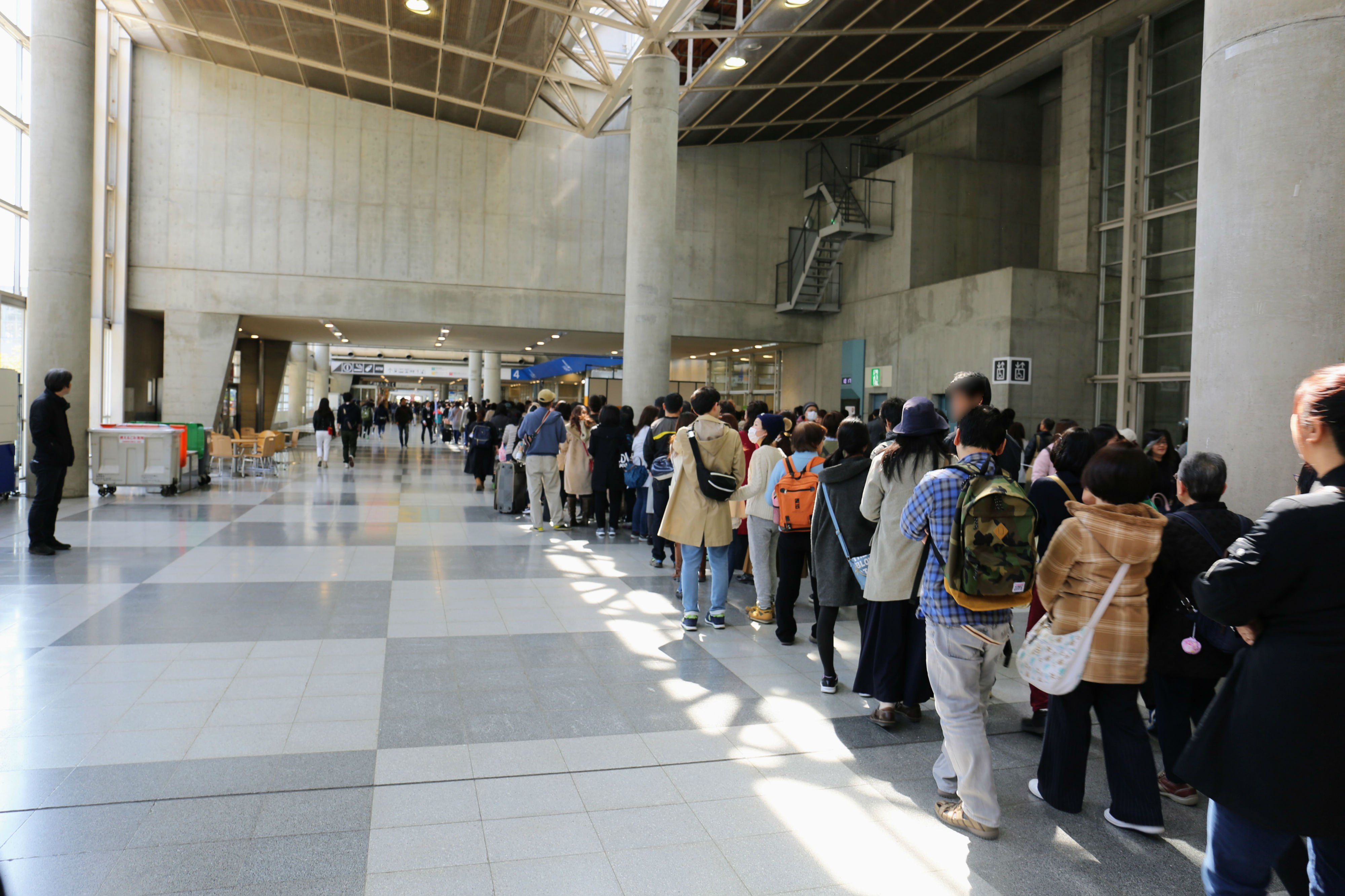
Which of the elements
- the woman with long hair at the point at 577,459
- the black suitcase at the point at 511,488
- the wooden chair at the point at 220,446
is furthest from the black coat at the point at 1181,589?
the wooden chair at the point at 220,446

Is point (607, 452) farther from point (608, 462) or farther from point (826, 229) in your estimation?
point (826, 229)

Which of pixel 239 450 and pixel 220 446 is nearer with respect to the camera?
pixel 220 446

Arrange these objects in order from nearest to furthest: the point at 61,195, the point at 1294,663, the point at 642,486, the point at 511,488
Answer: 1. the point at 1294,663
2. the point at 642,486
3. the point at 61,195
4. the point at 511,488

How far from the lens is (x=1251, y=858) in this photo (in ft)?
7.58

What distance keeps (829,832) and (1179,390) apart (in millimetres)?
15763

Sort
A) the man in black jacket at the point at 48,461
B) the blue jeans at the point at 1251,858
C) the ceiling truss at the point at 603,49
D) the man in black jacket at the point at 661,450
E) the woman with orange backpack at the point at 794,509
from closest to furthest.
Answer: the blue jeans at the point at 1251,858
the woman with orange backpack at the point at 794,509
the man in black jacket at the point at 661,450
the man in black jacket at the point at 48,461
the ceiling truss at the point at 603,49

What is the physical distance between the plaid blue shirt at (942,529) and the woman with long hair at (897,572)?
0.57 metres

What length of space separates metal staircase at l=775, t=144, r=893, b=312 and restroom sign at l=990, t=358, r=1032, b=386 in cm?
721

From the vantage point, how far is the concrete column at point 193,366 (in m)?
20.7

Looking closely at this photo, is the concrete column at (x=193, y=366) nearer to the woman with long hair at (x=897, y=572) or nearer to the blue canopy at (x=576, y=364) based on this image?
the blue canopy at (x=576, y=364)

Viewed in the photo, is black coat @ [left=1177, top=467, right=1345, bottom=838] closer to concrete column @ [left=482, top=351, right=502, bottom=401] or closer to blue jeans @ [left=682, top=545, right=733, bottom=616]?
blue jeans @ [left=682, top=545, right=733, bottom=616]

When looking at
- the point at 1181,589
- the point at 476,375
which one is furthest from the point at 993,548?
the point at 476,375

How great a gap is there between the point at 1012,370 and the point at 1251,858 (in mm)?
14125

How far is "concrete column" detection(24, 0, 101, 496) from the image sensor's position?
12617mm
